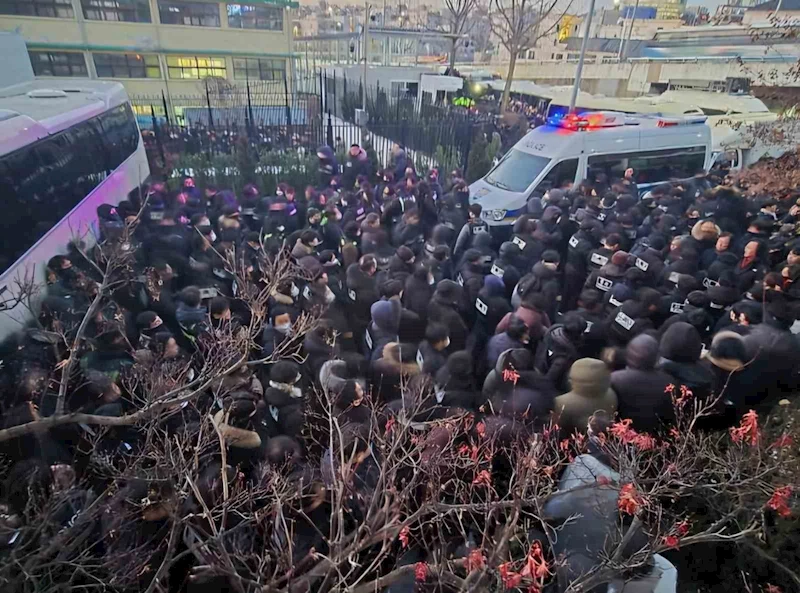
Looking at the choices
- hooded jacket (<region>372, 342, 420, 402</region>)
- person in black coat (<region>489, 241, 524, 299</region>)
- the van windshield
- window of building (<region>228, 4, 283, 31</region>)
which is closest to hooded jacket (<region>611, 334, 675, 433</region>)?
hooded jacket (<region>372, 342, 420, 402</region>)

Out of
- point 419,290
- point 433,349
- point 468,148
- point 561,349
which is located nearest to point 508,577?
point 433,349

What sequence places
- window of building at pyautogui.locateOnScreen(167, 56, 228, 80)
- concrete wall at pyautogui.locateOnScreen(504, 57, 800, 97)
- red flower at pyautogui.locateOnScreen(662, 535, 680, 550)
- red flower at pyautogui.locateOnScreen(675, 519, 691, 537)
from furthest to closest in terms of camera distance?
window of building at pyautogui.locateOnScreen(167, 56, 228, 80)
concrete wall at pyautogui.locateOnScreen(504, 57, 800, 97)
red flower at pyautogui.locateOnScreen(675, 519, 691, 537)
red flower at pyautogui.locateOnScreen(662, 535, 680, 550)

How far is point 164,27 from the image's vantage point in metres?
20.0

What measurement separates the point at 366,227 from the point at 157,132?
840 centimetres

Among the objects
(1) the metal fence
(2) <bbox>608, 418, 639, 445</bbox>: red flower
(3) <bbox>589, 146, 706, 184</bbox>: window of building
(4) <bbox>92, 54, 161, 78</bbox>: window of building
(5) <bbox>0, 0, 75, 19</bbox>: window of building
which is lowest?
(1) the metal fence

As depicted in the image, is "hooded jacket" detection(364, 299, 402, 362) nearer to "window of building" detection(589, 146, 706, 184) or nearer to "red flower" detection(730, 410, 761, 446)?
"red flower" detection(730, 410, 761, 446)

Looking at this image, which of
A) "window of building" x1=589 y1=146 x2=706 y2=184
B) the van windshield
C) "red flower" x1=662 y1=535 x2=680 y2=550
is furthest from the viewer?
"window of building" x1=589 y1=146 x2=706 y2=184

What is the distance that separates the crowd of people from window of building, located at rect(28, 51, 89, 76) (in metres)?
17.7

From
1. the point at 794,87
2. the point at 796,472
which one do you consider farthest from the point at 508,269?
the point at 794,87

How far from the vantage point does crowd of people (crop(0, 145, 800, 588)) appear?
3.33 m

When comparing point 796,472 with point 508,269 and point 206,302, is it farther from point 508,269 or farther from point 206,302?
point 206,302

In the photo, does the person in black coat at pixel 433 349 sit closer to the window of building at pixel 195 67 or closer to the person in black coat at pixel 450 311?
the person in black coat at pixel 450 311

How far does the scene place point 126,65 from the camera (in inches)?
786

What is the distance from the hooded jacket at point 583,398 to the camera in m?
3.45
